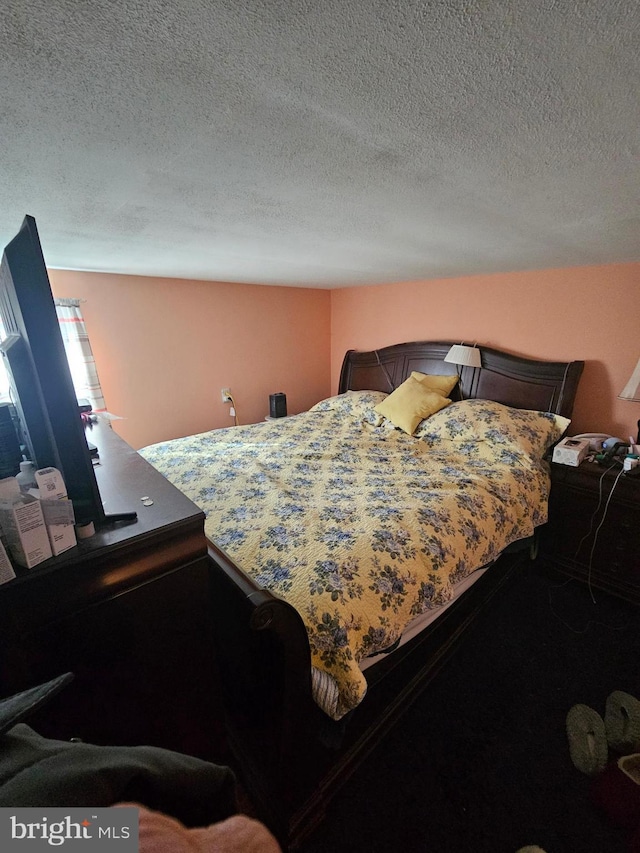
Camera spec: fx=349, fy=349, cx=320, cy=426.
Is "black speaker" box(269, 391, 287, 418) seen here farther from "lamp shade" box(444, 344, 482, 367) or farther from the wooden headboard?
"lamp shade" box(444, 344, 482, 367)

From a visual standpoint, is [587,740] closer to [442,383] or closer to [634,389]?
[634,389]

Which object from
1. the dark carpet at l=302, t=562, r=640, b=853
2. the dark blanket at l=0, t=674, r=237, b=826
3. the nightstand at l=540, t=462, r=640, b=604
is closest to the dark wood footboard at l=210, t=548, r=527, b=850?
the dark carpet at l=302, t=562, r=640, b=853

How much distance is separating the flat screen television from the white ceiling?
0.29 meters

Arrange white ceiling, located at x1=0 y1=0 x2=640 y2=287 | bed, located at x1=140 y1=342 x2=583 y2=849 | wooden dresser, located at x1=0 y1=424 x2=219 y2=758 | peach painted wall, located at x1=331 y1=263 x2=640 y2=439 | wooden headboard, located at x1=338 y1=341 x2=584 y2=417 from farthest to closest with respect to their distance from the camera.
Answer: wooden headboard, located at x1=338 y1=341 x2=584 y2=417 < peach painted wall, located at x1=331 y1=263 x2=640 y2=439 < bed, located at x1=140 y1=342 x2=583 y2=849 < wooden dresser, located at x1=0 y1=424 x2=219 y2=758 < white ceiling, located at x1=0 y1=0 x2=640 y2=287

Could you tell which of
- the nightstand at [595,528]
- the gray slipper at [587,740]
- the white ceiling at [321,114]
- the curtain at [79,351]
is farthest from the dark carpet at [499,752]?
the curtain at [79,351]

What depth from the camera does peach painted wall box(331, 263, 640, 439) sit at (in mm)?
2293

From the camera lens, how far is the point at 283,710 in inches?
39.5

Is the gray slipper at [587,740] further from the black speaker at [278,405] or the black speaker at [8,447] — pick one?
the black speaker at [278,405]

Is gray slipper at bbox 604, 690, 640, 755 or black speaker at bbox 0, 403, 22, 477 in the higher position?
black speaker at bbox 0, 403, 22, 477

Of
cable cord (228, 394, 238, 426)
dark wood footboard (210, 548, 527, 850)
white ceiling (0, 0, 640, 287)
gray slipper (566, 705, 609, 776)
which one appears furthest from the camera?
cable cord (228, 394, 238, 426)

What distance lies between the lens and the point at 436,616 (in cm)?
150

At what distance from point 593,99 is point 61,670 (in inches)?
62.3

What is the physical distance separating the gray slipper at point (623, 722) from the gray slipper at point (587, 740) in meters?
0.03

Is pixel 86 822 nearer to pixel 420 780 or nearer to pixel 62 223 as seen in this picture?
pixel 420 780
